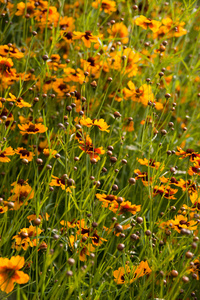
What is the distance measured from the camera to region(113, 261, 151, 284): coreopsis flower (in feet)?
3.17

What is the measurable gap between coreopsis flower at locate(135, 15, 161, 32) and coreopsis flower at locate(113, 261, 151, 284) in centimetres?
89

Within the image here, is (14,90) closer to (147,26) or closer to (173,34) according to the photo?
(147,26)

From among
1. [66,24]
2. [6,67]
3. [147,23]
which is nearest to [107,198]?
[6,67]

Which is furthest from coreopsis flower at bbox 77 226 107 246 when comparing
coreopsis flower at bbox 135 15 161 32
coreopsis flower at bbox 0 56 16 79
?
coreopsis flower at bbox 135 15 161 32

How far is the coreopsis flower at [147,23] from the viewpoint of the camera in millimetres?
1509

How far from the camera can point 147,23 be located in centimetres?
153

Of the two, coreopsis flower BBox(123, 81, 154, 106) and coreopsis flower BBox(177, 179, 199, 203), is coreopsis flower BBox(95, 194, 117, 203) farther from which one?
coreopsis flower BBox(123, 81, 154, 106)

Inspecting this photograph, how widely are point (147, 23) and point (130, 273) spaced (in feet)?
3.09

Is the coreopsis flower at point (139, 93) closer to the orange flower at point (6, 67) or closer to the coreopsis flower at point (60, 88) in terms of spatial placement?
Result: the coreopsis flower at point (60, 88)

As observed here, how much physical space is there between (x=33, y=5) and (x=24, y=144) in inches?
21.0

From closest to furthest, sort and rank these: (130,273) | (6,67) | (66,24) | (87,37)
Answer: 1. (130,273)
2. (6,67)
3. (87,37)
4. (66,24)

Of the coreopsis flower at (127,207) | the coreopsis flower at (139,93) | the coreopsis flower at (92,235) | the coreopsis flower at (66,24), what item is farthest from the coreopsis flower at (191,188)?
the coreopsis flower at (66,24)

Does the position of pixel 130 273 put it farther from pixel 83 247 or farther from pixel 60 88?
pixel 60 88

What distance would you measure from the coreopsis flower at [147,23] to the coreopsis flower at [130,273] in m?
0.89
